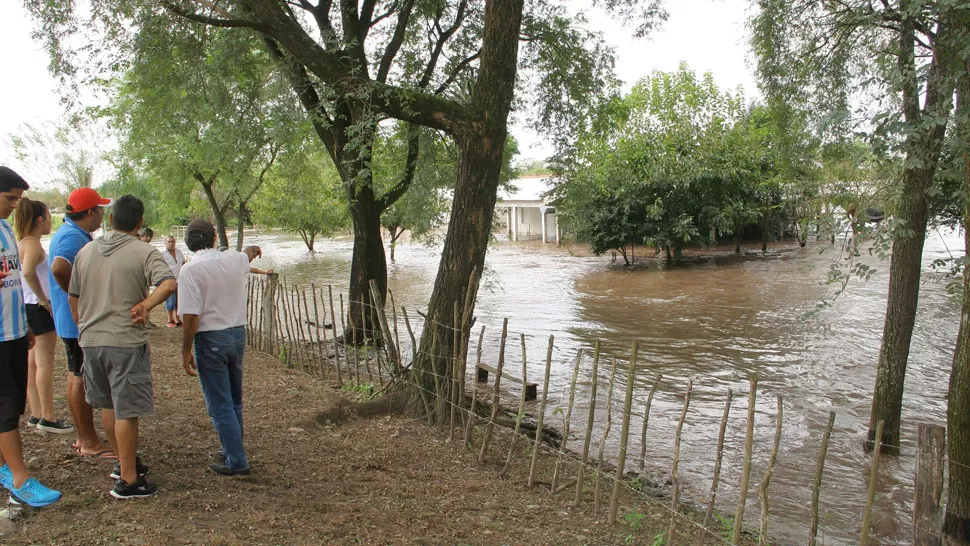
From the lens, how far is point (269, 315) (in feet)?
31.6

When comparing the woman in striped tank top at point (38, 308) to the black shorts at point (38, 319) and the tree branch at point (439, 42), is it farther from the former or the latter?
the tree branch at point (439, 42)

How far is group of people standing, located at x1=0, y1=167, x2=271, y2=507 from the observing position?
356 centimetres

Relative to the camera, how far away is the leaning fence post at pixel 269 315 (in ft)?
31.2

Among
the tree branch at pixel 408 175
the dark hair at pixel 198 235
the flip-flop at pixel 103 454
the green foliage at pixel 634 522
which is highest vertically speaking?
the tree branch at pixel 408 175

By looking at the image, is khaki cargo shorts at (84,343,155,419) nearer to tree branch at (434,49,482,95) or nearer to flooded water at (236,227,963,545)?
flooded water at (236,227,963,545)

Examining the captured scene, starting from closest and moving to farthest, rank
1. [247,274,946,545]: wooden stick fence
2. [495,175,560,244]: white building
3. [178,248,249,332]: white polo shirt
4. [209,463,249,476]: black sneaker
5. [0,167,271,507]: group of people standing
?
[0,167,271,507]: group of people standing
[247,274,946,545]: wooden stick fence
[178,248,249,332]: white polo shirt
[209,463,249,476]: black sneaker
[495,175,560,244]: white building

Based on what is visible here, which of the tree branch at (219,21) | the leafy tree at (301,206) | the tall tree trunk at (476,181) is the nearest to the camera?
the tall tree trunk at (476,181)

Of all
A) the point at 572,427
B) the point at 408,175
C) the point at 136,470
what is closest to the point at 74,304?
the point at 136,470

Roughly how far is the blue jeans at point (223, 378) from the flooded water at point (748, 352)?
3263 millimetres

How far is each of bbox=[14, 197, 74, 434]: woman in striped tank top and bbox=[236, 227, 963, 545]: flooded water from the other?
182 inches

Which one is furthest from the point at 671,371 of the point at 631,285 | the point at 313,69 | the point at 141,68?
the point at 631,285

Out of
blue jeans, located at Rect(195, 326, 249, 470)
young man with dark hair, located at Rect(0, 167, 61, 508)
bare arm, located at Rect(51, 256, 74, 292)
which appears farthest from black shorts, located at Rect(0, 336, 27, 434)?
blue jeans, located at Rect(195, 326, 249, 470)

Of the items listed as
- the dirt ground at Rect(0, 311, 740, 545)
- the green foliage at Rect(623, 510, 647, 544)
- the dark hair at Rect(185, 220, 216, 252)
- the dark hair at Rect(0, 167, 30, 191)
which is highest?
the dark hair at Rect(0, 167, 30, 191)

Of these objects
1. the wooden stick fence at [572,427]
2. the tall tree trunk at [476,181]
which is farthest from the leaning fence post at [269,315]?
the tall tree trunk at [476,181]
